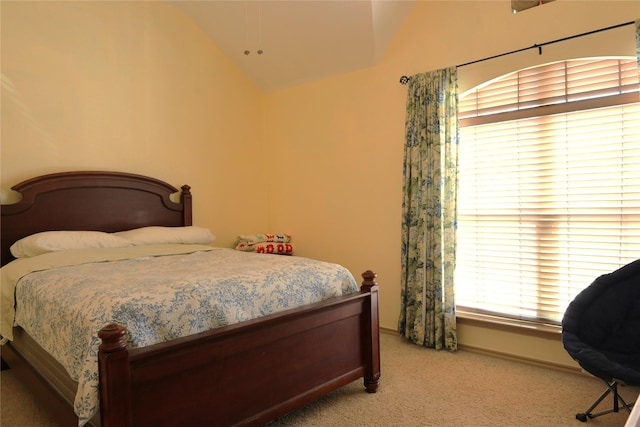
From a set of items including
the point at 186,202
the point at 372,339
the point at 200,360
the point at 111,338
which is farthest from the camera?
the point at 186,202

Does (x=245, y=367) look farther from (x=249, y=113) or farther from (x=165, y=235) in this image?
(x=249, y=113)

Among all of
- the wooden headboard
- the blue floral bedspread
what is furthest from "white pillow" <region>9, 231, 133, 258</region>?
the blue floral bedspread

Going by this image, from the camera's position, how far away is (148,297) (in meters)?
1.79

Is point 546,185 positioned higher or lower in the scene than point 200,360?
higher

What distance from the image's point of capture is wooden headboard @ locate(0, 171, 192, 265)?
3059 millimetres

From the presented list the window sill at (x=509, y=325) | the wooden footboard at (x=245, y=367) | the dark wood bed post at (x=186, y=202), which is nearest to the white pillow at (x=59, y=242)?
the dark wood bed post at (x=186, y=202)

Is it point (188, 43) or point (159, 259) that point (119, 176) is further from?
point (188, 43)

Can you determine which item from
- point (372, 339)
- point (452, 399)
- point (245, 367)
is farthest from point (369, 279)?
point (245, 367)

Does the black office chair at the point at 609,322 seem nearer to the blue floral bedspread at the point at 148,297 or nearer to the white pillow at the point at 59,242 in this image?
the blue floral bedspread at the point at 148,297

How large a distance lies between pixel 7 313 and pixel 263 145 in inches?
115

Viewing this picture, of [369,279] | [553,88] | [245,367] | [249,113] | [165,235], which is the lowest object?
[245,367]

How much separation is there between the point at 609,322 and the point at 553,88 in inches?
63.0

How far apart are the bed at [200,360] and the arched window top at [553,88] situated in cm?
168

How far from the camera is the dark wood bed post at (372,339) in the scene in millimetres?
2604
